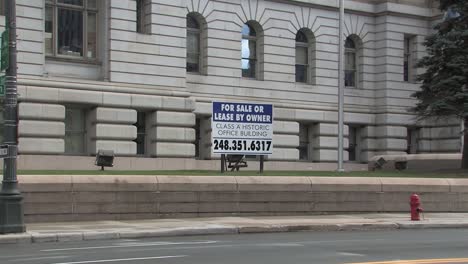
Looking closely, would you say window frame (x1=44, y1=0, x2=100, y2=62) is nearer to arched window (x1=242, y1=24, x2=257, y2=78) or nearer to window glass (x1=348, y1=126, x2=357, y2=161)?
arched window (x1=242, y1=24, x2=257, y2=78)

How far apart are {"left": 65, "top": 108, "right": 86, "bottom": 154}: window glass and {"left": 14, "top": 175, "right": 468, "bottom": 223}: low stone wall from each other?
41.8 feet

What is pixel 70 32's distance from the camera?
3353cm

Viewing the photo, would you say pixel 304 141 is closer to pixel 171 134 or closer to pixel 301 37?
pixel 301 37

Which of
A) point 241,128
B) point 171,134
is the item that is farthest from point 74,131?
point 241,128

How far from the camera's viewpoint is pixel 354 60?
4512 centimetres

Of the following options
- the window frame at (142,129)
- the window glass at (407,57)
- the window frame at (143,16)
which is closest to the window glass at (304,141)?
the window glass at (407,57)

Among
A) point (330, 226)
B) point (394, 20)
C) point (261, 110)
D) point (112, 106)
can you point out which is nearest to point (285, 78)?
point (394, 20)

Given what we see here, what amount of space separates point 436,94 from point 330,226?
1604 cm

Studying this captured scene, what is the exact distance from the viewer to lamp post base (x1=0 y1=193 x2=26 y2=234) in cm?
1688

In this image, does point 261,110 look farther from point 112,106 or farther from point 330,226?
point 112,106

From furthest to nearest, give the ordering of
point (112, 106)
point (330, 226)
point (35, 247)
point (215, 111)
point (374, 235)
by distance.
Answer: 1. point (112, 106)
2. point (215, 111)
3. point (330, 226)
4. point (374, 235)
5. point (35, 247)

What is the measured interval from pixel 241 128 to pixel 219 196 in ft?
11.8

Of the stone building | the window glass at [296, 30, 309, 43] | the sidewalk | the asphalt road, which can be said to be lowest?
the sidewalk

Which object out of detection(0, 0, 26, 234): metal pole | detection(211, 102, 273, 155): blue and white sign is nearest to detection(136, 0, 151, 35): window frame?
detection(211, 102, 273, 155): blue and white sign
